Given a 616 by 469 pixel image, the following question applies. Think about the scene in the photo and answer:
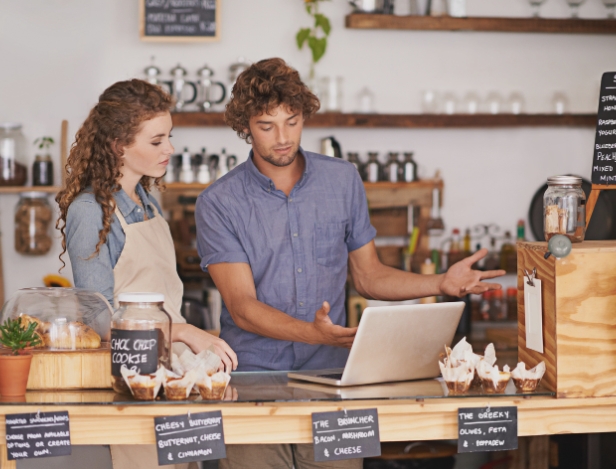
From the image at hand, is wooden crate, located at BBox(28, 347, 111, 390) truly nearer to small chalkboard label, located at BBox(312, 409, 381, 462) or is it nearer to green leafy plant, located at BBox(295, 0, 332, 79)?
small chalkboard label, located at BBox(312, 409, 381, 462)

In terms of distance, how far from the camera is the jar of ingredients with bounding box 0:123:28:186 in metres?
4.15

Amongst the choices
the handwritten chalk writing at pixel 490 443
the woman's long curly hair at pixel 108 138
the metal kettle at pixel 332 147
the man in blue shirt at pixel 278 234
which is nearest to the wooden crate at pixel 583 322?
the handwritten chalk writing at pixel 490 443

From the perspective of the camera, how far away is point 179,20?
423 cm

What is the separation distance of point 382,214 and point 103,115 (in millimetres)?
2452

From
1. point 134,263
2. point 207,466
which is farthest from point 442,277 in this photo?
point 207,466

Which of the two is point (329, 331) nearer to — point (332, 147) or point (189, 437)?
point (189, 437)

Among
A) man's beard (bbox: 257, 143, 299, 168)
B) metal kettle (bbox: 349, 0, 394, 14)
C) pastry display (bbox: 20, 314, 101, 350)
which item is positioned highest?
metal kettle (bbox: 349, 0, 394, 14)

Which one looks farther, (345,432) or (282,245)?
(282,245)

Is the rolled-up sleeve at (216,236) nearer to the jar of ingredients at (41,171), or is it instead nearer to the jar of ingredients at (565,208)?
the jar of ingredients at (565,208)

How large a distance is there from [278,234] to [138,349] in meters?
0.75

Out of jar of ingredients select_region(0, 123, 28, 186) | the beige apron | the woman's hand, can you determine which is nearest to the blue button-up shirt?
the beige apron

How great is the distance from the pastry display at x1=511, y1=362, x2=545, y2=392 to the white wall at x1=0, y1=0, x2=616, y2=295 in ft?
9.68

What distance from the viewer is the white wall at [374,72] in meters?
4.30

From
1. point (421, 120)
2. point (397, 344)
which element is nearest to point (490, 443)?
point (397, 344)
